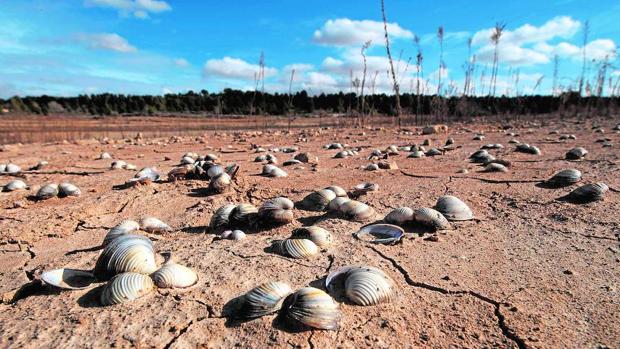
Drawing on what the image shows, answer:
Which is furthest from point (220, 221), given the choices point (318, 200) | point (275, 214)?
point (318, 200)

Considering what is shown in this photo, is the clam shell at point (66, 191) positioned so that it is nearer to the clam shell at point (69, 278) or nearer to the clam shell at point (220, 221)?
the clam shell at point (220, 221)

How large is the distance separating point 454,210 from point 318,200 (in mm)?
1038

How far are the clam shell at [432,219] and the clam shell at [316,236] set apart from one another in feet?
2.16

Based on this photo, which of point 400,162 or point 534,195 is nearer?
point 534,195

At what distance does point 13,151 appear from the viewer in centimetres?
943

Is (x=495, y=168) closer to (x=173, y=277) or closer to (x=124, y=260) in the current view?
(x=173, y=277)

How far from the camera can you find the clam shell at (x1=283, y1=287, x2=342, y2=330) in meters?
1.66

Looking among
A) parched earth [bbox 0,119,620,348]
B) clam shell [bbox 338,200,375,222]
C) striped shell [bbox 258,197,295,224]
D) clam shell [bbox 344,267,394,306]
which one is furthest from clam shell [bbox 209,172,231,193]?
clam shell [bbox 344,267,394,306]

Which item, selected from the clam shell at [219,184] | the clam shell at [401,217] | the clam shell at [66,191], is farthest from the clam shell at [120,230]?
the clam shell at [66,191]

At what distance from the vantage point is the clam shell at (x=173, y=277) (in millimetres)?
1984

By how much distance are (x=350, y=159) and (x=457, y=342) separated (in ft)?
15.1

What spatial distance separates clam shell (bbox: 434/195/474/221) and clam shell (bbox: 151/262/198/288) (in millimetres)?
1818

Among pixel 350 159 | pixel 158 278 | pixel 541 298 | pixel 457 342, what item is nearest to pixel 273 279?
pixel 158 278

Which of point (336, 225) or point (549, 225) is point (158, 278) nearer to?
point (336, 225)
